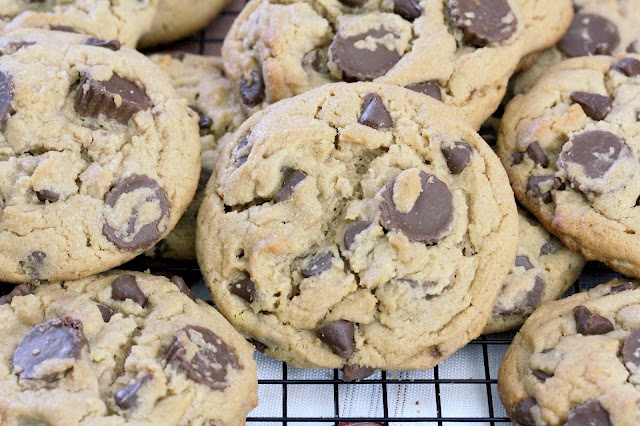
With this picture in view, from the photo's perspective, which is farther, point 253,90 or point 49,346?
point 253,90

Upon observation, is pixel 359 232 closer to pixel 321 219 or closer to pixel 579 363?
pixel 321 219

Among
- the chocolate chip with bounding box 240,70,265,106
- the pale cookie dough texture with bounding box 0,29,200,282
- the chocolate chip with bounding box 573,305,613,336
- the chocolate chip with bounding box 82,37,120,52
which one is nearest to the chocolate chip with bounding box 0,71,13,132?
the pale cookie dough texture with bounding box 0,29,200,282

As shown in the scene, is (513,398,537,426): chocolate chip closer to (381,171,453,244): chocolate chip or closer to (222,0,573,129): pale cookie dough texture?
(381,171,453,244): chocolate chip

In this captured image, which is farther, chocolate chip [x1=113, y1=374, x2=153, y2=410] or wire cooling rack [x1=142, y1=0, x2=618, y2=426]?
wire cooling rack [x1=142, y1=0, x2=618, y2=426]

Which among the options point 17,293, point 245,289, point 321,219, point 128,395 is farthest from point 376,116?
point 17,293

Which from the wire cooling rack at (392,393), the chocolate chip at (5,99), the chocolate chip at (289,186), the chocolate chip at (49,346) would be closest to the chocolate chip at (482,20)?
the chocolate chip at (289,186)

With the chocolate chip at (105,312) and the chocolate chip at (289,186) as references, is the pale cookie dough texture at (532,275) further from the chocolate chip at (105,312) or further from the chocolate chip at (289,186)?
the chocolate chip at (105,312)
